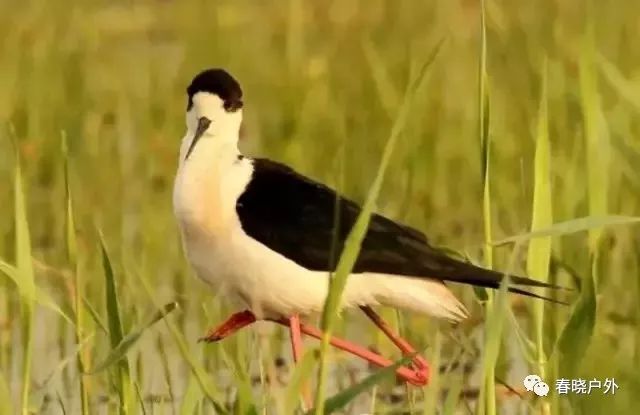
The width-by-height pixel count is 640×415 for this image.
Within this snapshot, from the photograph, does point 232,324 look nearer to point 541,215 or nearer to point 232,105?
point 232,105

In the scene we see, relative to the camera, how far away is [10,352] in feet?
4.95

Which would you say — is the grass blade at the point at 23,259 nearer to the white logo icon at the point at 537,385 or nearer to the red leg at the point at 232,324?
the red leg at the point at 232,324

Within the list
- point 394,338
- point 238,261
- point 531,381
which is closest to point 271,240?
point 238,261

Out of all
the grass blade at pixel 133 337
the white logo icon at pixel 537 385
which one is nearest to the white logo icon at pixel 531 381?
the white logo icon at pixel 537 385

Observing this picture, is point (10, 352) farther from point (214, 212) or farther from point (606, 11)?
point (606, 11)

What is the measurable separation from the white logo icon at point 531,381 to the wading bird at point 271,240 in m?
0.08

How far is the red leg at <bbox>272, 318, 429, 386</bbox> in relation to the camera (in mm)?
1253

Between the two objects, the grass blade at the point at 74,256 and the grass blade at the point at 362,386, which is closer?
the grass blade at the point at 362,386

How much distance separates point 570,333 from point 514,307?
391 mm

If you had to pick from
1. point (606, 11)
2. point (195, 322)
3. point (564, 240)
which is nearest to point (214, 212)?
point (195, 322)

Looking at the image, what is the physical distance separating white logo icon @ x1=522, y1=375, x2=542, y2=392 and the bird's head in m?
0.31

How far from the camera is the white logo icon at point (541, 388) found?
3.96 ft

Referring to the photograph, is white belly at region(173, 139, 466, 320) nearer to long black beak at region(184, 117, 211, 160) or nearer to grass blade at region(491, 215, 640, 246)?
long black beak at region(184, 117, 211, 160)

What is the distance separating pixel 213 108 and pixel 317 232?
0.13 metres
